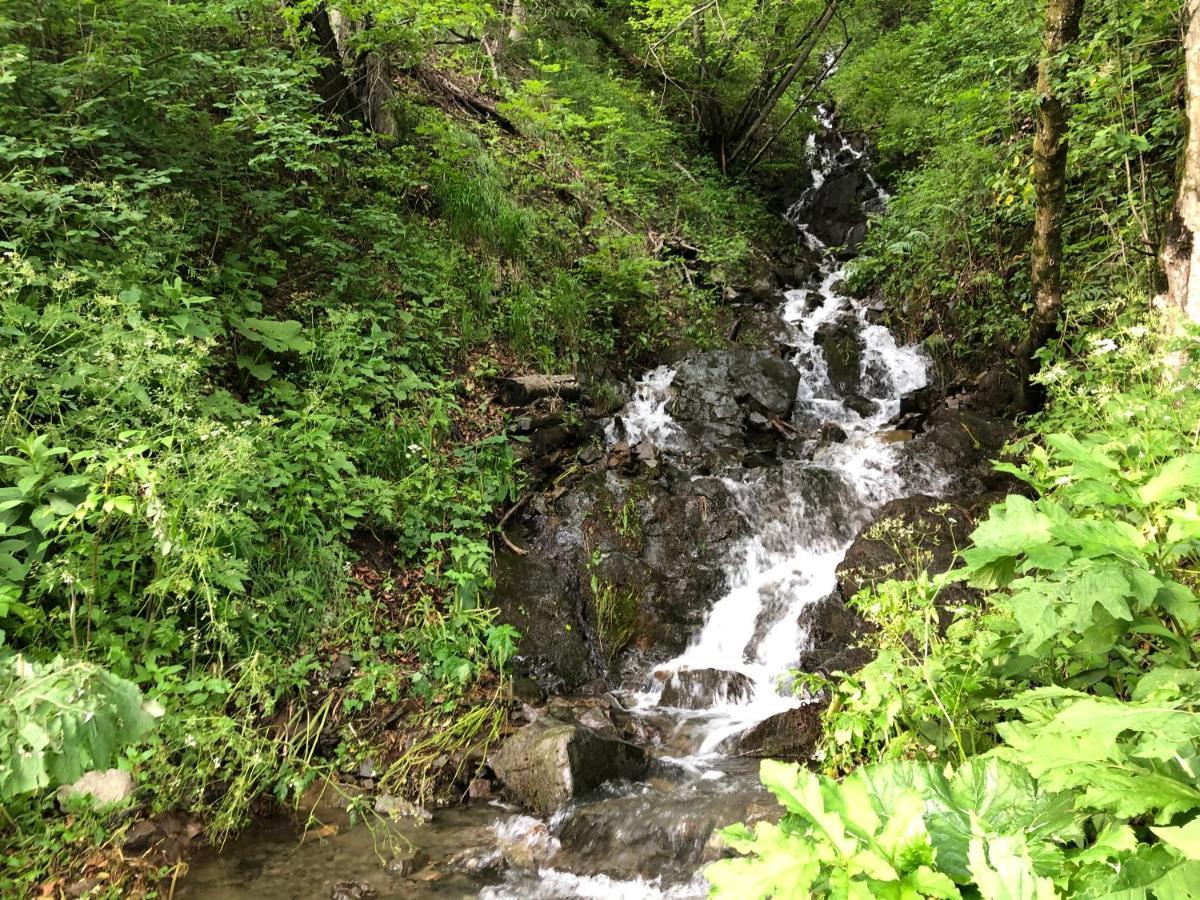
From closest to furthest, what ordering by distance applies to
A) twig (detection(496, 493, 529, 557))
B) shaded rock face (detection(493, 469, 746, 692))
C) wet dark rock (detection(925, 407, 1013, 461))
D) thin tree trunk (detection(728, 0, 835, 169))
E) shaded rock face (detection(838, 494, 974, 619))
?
shaded rock face (detection(493, 469, 746, 692)) → shaded rock face (detection(838, 494, 974, 619)) → twig (detection(496, 493, 529, 557)) → wet dark rock (detection(925, 407, 1013, 461)) → thin tree trunk (detection(728, 0, 835, 169))

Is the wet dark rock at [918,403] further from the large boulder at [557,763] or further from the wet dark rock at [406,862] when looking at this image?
the wet dark rock at [406,862]

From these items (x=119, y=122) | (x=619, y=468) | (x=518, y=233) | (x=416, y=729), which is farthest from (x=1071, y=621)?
(x=518, y=233)

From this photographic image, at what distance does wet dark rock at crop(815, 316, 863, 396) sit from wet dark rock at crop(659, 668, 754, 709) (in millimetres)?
5975

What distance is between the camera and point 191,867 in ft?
10.8

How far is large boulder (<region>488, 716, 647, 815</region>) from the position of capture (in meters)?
4.10

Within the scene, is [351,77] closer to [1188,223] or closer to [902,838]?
[1188,223]

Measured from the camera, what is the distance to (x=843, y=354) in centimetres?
1047

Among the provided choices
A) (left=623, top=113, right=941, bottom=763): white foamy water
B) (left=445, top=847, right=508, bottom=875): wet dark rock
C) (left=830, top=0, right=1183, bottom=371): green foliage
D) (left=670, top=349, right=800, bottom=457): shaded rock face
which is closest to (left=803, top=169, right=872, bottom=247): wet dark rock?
(left=830, top=0, right=1183, bottom=371): green foliage

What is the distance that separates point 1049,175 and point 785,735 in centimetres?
557

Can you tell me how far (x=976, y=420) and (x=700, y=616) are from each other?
178 inches

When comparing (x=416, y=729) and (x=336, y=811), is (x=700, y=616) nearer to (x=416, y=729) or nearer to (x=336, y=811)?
(x=416, y=729)

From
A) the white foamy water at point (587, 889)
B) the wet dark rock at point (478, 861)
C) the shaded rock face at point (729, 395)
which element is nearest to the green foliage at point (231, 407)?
the wet dark rock at point (478, 861)

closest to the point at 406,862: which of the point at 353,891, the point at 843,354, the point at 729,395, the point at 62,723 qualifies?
the point at 353,891

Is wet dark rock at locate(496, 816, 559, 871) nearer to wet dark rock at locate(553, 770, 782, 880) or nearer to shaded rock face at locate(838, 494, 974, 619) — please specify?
wet dark rock at locate(553, 770, 782, 880)
